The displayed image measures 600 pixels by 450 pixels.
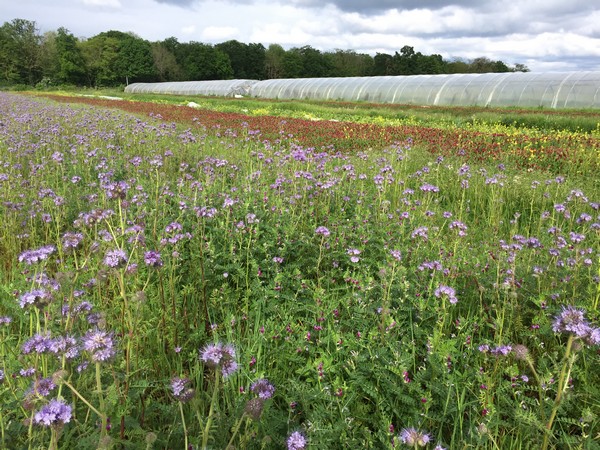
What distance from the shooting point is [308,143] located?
10.0 metres

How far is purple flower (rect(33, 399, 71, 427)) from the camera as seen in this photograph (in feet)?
3.76

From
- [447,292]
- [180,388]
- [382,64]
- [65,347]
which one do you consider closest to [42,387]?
[65,347]

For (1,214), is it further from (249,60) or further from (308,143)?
(249,60)

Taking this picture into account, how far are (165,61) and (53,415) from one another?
80260 mm

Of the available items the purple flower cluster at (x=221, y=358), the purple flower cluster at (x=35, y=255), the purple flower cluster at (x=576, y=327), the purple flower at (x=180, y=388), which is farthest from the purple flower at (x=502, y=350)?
the purple flower cluster at (x=35, y=255)

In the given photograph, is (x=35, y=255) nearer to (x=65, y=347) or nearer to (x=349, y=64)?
(x=65, y=347)

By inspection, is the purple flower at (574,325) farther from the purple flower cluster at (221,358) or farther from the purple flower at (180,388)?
the purple flower at (180,388)

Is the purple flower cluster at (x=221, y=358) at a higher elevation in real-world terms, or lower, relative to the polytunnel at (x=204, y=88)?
lower

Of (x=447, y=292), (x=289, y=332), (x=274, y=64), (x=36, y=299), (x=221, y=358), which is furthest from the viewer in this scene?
(x=274, y=64)

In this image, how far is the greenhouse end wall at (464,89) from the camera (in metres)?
21.2

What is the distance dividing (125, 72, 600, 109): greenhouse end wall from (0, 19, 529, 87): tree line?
38.1m

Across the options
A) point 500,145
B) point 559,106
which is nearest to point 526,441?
point 500,145

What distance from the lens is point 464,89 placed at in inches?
1021

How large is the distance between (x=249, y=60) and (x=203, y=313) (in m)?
85.8
